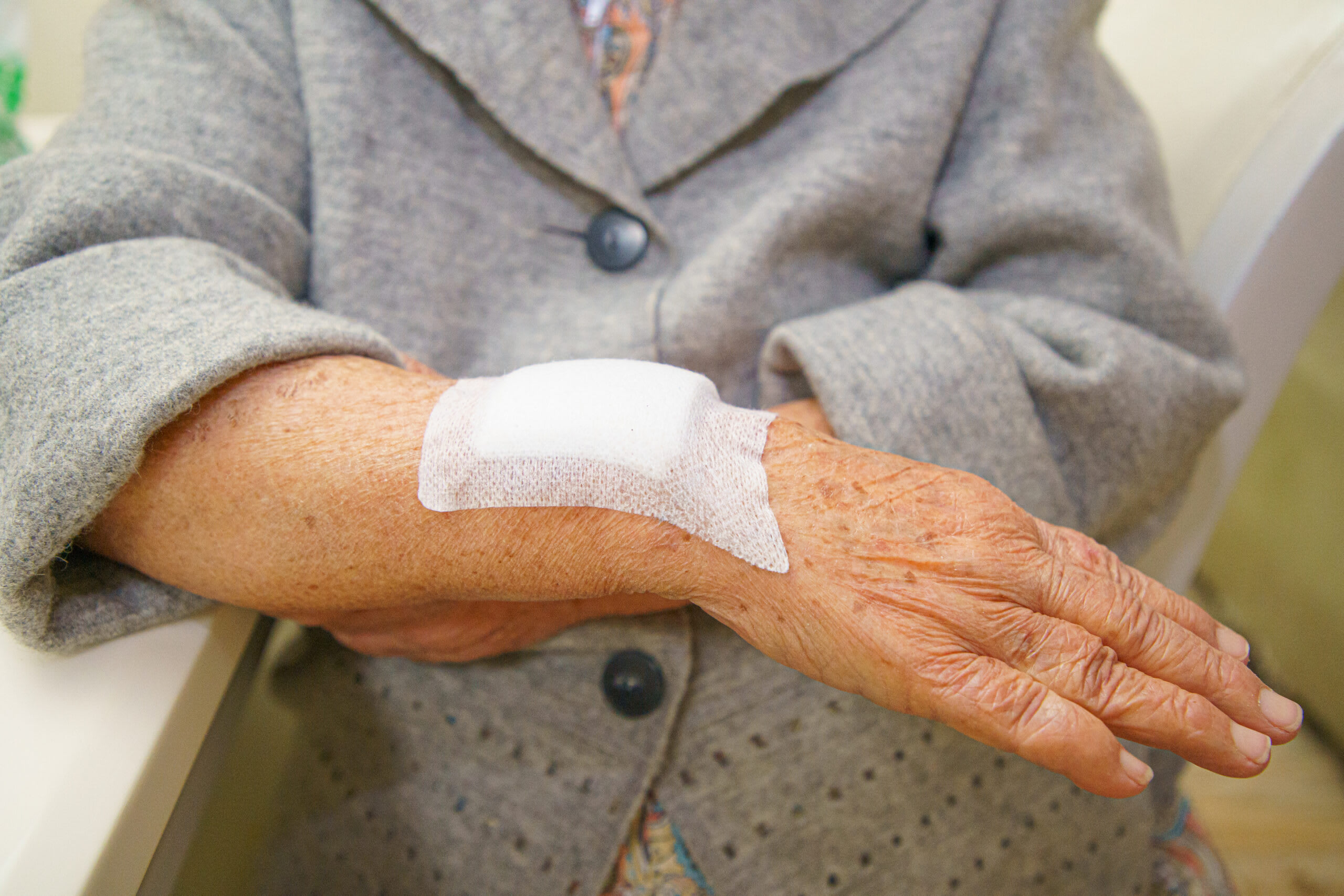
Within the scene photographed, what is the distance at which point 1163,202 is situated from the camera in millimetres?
768

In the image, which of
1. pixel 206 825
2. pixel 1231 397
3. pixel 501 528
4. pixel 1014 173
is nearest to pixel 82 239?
pixel 501 528

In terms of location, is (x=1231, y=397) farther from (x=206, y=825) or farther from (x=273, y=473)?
(x=206, y=825)

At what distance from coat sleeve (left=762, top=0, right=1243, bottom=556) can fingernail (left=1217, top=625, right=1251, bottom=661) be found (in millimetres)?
175

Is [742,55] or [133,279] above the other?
[742,55]

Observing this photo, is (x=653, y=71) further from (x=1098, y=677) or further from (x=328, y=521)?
(x=1098, y=677)

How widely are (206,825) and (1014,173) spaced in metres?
1.14

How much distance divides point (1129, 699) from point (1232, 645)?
0.39ft

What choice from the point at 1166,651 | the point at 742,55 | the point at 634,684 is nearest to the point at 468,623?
the point at 634,684

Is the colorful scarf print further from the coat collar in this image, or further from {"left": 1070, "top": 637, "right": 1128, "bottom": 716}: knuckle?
{"left": 1070, "top": 637, "right": 1128, "bottom": 716}: knuckle

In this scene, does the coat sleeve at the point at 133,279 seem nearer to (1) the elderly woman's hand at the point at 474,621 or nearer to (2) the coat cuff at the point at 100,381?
(2) the coat cuff at the point at 100,381

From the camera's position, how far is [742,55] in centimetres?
76

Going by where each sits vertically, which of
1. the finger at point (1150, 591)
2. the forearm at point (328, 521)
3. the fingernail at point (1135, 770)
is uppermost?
the finger at point (1150, 591)

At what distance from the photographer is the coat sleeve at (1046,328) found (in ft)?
2.06

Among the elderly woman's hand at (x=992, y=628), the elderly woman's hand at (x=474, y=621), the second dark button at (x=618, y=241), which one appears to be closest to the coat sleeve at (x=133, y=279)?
the elderly woman's hand at (x=474, y=621)
